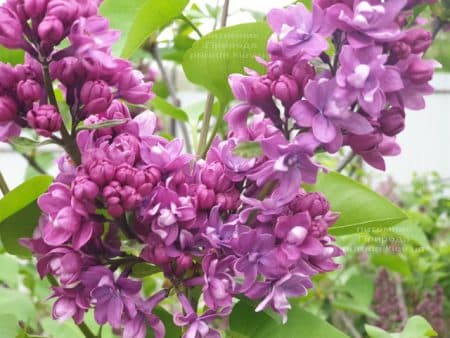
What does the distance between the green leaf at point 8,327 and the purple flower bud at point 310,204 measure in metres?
0.30

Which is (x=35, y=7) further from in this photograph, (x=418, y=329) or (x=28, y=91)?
(x=418, y=329)

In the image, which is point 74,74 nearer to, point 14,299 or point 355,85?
point 355,85

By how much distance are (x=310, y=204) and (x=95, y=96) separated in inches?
5.6

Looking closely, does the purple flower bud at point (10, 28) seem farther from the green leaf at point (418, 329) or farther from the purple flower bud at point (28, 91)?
the green leaf at point (418, 329)

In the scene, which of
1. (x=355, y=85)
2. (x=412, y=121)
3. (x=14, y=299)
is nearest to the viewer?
(x=355, y=85)

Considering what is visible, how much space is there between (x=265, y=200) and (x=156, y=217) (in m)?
0.06

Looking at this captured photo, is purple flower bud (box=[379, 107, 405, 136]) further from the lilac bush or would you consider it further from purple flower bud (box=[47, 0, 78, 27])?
purple flower bud (box=[47, 0, 78, 27])

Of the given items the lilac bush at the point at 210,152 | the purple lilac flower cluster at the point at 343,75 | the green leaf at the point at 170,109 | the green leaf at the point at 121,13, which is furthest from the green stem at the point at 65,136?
the green leaf at the point at 170,109

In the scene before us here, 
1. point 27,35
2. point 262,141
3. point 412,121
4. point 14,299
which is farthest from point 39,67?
point 412,121

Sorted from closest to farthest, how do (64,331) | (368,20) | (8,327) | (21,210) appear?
(368,20)
(21,210)
(8,327)
(64,331)

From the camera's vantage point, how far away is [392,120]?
1.40ft

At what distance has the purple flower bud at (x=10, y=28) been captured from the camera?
1.39ft

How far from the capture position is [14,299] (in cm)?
78

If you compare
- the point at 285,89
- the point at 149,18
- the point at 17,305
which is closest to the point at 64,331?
the point at 17,305
